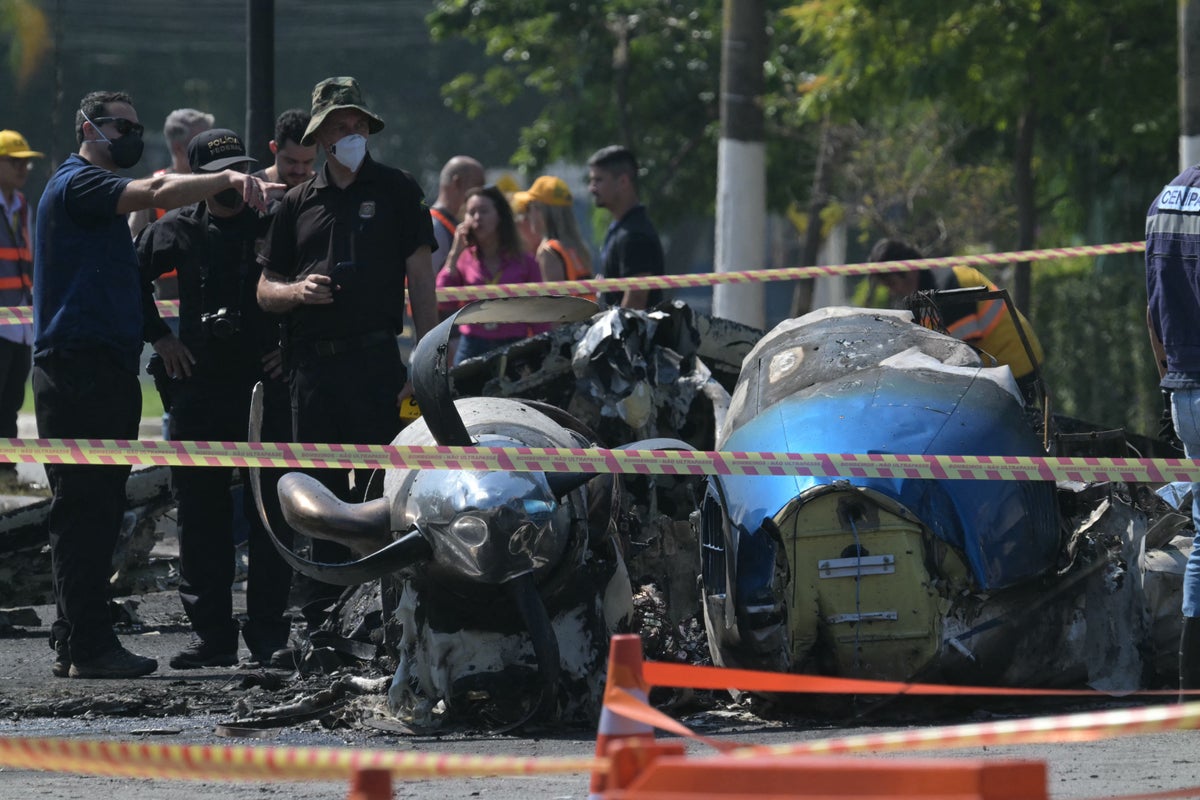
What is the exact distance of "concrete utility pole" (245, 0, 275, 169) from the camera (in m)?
9.94

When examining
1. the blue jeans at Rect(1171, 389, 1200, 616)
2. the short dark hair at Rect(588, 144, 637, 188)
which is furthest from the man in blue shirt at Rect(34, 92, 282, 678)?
the blue jeans at Rect(1171, 389, 1200, 616)

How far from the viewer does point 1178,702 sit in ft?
19.7

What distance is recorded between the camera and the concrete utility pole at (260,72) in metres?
9.94

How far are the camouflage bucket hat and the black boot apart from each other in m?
3.40

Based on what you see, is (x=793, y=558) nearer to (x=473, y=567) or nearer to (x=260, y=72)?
(x=473, y=567)

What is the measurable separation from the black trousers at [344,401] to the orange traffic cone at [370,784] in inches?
166

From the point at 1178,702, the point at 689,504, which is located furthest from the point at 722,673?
the point at 689,504

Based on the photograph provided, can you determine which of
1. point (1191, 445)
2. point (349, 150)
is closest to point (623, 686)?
point (1191, 445)

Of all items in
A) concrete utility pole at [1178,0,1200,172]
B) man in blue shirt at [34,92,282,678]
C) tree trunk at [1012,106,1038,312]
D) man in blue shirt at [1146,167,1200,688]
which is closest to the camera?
man in blue shirt at [1146,167,1200,688]

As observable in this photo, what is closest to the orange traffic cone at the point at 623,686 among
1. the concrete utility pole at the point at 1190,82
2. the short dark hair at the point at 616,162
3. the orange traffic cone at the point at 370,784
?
the orange traffic cone at the point at 370,784

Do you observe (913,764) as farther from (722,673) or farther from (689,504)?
(689,504)

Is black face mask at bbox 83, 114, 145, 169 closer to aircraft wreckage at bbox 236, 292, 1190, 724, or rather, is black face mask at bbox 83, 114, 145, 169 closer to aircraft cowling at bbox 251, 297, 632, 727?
aircraft wreckage at bbox 236, 292, 1190, 724

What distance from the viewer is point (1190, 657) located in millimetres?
5891

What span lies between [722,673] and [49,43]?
44011mm
